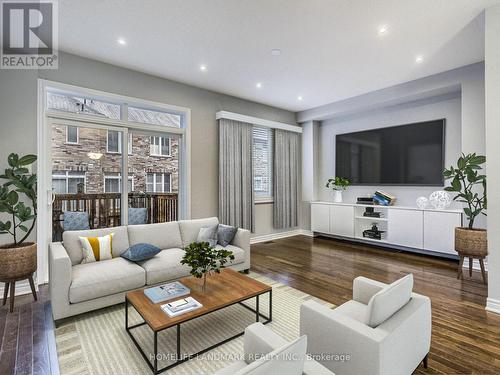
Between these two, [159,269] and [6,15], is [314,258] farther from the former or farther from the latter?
[6,15]

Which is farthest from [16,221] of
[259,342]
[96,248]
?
[259,342]

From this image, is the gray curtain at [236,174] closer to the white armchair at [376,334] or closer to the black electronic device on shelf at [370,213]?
the black electronic device on shelf at [370,213]

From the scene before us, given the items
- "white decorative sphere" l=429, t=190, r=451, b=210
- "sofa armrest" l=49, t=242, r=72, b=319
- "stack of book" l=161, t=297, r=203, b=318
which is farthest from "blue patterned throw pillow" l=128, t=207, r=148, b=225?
"white decorative sphere" l=429, t=190, r=451, b=210

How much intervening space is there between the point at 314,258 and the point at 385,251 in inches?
60.8

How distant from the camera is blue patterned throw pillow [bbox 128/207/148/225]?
4.17 metres

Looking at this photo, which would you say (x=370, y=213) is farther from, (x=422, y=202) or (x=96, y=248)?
(x=96, y=248)

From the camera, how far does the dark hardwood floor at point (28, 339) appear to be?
188 cm

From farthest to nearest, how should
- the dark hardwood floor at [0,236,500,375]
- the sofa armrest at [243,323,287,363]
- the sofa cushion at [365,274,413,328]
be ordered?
1. the dark hardwood floor at [0,236,500,375]
2. the sofa cushion at [365,274,413,328]
3. the sofa armrest at [243,323,287,363]

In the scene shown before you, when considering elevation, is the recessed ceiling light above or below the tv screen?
above

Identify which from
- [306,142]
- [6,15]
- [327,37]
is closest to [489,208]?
[327,37]

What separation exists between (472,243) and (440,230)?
1.05 metres

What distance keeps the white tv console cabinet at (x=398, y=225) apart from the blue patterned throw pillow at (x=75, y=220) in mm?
4624

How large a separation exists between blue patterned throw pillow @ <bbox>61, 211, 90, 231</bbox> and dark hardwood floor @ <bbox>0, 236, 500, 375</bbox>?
0.84 m

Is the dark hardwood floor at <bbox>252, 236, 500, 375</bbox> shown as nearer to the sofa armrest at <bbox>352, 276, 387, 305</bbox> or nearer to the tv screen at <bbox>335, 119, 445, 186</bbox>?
the sofa armrest at <bbox>352, 276, 387, 305</bbox>
